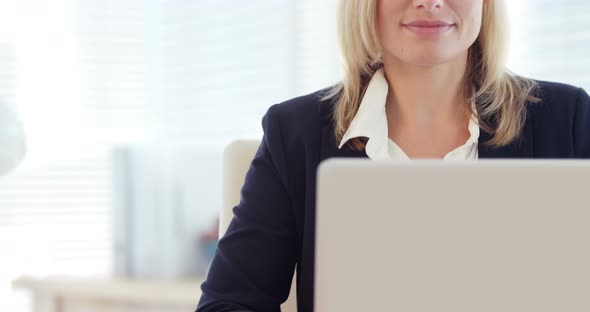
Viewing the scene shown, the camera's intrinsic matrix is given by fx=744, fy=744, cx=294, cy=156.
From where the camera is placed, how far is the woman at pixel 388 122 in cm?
115

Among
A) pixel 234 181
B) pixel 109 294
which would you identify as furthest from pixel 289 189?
pixel 109 294

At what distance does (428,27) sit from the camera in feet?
3.77

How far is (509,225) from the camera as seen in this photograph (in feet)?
1.69

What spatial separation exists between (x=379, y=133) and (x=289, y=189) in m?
0.17

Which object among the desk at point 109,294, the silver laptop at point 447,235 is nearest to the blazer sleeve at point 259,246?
the silver laptop at point 447,235

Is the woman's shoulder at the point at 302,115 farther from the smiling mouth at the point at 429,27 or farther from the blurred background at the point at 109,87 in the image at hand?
the blurred background at the point at 109,87

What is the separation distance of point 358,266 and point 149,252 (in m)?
1.91

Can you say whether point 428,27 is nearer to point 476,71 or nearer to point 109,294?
point 476,71

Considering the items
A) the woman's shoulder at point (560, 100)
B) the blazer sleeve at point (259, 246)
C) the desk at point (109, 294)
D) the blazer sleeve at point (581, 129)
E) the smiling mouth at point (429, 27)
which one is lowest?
the desk at point (109, 294)

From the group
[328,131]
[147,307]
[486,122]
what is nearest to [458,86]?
[486,122]

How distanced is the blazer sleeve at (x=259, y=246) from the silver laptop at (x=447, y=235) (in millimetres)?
592

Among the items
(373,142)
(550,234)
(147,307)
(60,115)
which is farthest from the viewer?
(60,115)

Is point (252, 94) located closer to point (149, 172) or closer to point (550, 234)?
point (149, 172)

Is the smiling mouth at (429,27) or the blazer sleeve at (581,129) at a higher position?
the smiling mouth at (429,27)
